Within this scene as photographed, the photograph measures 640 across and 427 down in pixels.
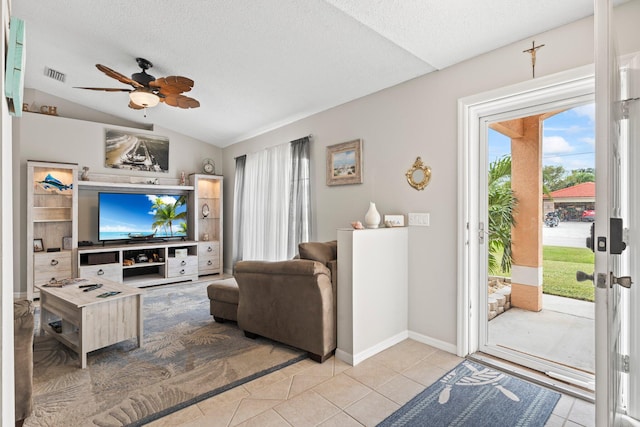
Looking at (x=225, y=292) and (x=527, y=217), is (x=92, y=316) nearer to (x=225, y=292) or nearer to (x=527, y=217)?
(x=225, y=292)

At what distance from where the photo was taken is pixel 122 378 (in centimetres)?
232

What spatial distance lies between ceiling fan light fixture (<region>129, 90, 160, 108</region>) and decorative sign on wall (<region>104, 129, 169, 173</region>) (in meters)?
2.50

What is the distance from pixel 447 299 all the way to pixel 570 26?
2.18 meters

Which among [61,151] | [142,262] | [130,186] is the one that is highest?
[61,151]

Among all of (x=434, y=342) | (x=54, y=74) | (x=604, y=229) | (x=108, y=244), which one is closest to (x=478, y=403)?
(x=434, y=342)

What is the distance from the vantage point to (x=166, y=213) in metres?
5.68

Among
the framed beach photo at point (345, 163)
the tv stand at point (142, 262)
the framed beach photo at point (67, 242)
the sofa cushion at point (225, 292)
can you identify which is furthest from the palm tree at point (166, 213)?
the framed beach photo at point (345, 163)

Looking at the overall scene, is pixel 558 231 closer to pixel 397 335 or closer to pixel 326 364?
pixel 397 335

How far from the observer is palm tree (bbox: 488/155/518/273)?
2.67 meters

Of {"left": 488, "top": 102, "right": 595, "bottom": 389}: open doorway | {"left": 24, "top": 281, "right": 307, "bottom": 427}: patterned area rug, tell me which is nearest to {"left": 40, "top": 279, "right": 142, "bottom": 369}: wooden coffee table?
{"left": 24, "top": 281, "right": 307, "bottom": 427}: patterned area rug

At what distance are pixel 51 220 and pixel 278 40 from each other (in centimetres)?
431

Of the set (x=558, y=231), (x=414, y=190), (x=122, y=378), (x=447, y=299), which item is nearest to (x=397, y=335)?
(x=447, y=299)

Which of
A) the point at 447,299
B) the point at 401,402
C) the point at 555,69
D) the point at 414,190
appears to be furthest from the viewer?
the point at 414,190

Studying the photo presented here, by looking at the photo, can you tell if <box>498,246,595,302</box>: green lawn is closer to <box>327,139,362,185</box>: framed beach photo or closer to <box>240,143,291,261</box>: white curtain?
<box>327,139,362,185</box>: framed beach photo
